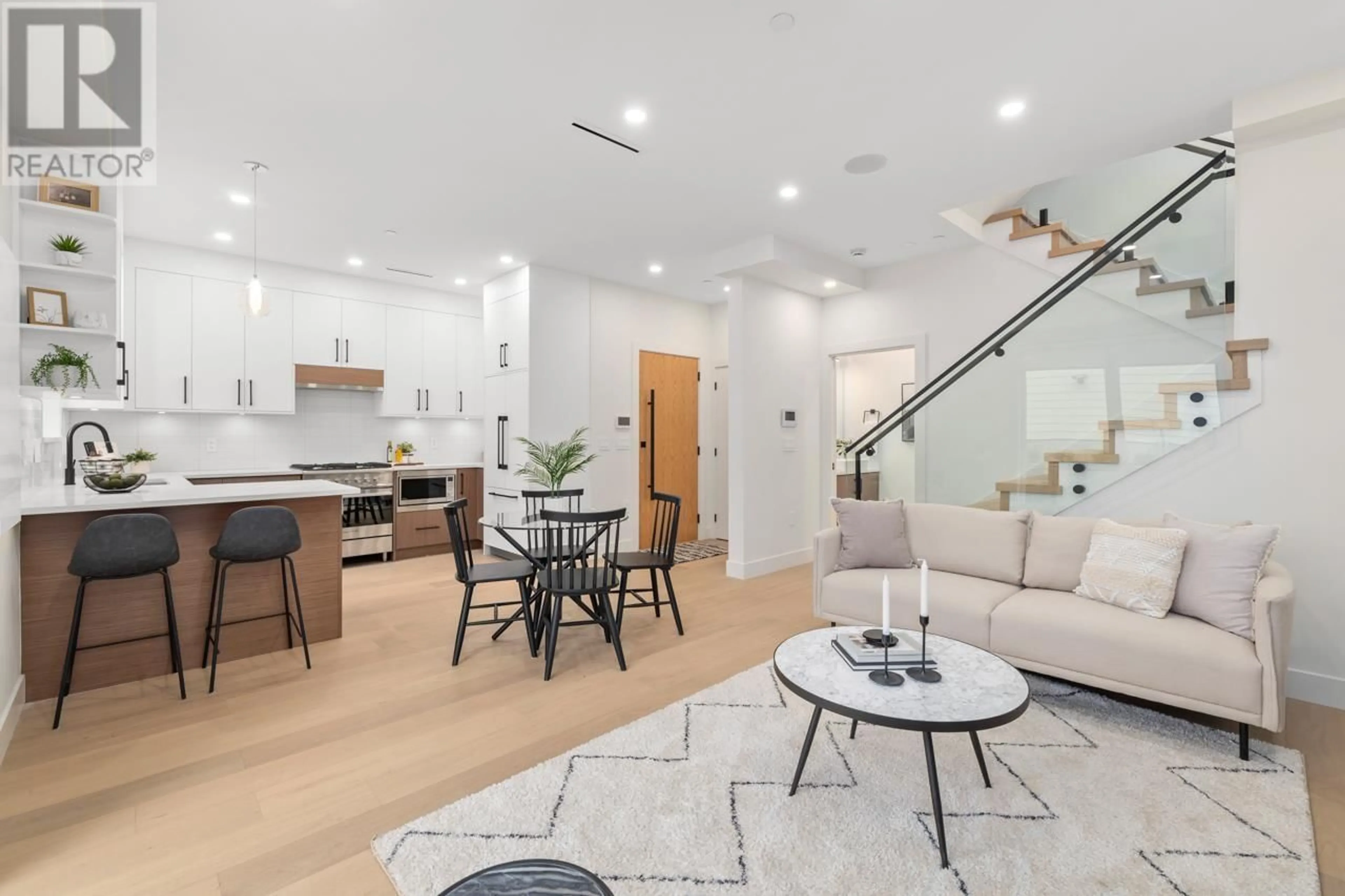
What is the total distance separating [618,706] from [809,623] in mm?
1672

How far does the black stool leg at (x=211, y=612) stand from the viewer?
3.19m

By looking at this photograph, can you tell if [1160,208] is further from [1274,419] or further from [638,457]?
[638,457]

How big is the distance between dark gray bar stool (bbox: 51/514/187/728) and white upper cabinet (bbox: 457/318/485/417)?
3870 millimetres

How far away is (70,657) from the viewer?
264cm

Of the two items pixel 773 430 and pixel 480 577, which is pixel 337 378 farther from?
pixel 773 430

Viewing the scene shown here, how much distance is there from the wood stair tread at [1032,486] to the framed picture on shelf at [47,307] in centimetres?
565

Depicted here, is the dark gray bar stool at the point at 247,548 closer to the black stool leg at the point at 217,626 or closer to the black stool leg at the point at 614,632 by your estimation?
the black stool leg at the point at 217,626

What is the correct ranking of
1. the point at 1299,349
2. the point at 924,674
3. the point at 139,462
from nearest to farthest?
1. the point at 924,674
2. the point at 1299,349
3. the point at 139,462

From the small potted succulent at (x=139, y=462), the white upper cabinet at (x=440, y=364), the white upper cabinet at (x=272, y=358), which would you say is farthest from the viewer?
the white upper cabinet at (x=440, y=364)

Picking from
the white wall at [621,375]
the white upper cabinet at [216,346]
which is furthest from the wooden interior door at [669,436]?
the white upper cabinet at [216,346]

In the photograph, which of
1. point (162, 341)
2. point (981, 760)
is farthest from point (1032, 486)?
point (162, 341)

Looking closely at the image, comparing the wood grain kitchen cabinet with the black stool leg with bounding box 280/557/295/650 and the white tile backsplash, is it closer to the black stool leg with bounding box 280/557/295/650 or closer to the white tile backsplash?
the white tile backsplash

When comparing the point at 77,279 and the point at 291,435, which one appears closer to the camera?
the point at 77,279

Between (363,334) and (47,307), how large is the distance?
2901mm
